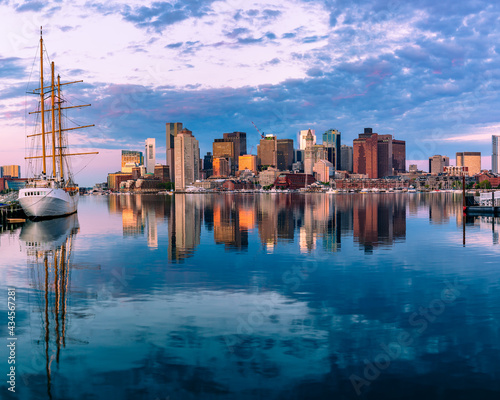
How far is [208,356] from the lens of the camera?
18.5 metres

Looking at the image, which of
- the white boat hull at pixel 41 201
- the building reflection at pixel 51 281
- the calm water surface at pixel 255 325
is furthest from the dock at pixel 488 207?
the white boat hull at pixel 41 201

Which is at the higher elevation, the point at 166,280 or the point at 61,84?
the point at 61,84

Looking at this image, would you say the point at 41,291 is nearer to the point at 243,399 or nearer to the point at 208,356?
the point at 208,356

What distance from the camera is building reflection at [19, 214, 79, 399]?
20125mm

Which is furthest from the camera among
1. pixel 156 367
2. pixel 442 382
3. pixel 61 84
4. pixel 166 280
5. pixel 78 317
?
pixel 61 84

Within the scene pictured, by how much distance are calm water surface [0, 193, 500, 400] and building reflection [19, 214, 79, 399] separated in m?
0.12

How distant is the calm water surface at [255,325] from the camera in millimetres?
16266

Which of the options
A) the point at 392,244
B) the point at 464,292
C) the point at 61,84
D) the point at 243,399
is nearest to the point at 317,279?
the point at 464,292

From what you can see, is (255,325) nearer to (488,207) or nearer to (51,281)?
(51,281)

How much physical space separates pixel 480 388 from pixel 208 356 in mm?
10054

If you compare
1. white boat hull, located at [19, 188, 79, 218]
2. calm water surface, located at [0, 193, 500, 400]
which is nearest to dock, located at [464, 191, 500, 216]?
calm water surface, located at [0, 193, 500, 400]

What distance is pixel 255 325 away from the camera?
73.7ft

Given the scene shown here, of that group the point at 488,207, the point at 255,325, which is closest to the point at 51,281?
the point at 255,325

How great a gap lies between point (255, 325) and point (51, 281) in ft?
57.9
